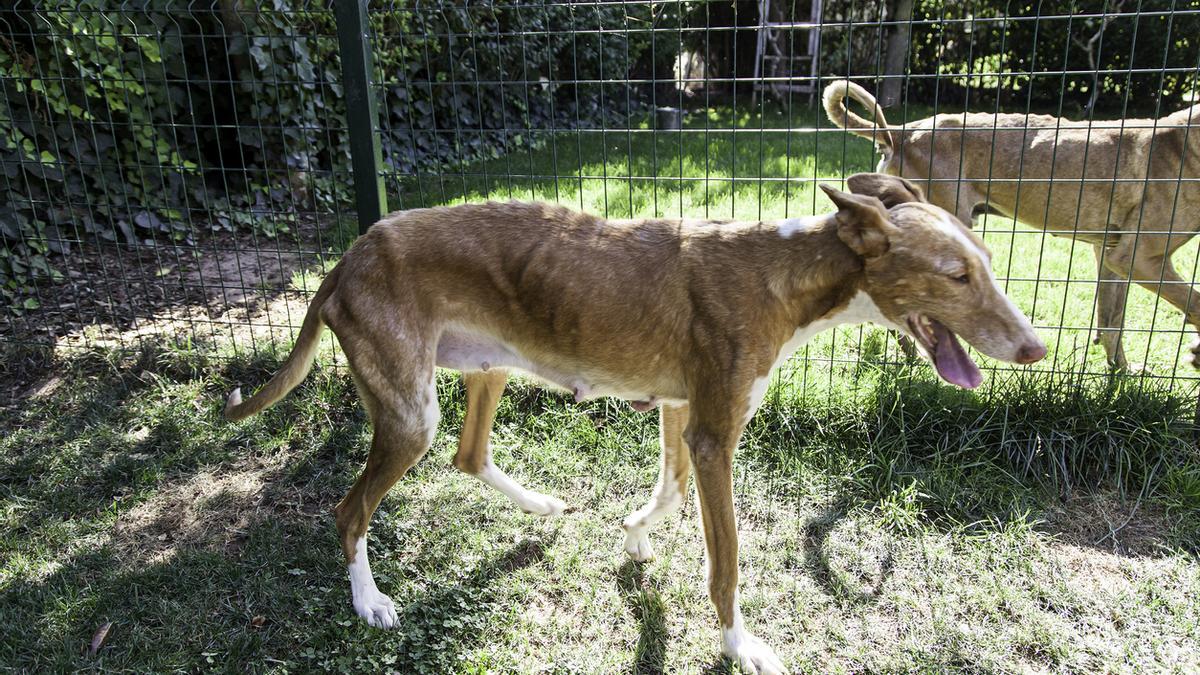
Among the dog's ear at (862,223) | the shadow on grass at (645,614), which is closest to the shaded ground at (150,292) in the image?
the shadow on grass at (645,614)

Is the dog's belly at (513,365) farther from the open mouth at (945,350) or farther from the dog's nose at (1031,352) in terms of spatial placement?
the dog's nose at (1031,352)

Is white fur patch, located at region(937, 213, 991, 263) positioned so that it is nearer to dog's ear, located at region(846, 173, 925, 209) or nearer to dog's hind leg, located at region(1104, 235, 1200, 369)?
dog's ear, located at region(846, 173, 925, 209)

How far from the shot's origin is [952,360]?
264 centimetres

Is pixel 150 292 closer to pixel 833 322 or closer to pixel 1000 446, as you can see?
pixel 833 322

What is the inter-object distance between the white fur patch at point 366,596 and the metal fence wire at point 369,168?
5.93 feet

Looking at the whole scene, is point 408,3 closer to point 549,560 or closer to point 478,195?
point 478,195

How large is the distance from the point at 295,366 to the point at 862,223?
80.4 inches

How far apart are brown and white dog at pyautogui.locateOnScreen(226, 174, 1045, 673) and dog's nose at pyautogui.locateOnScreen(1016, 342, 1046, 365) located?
0.02 m

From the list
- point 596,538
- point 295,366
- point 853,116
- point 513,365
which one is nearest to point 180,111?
point 295,366

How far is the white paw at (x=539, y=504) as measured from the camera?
3.62 m

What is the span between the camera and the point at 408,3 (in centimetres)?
671

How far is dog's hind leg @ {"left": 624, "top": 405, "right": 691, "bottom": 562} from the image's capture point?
3.21 metres

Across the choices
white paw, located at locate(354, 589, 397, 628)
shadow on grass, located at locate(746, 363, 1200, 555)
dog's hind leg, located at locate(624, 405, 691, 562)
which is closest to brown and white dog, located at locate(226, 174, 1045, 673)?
white paw, located at locate(354, 589, 397, 628)

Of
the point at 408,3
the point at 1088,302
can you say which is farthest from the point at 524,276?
the point at 408,3
